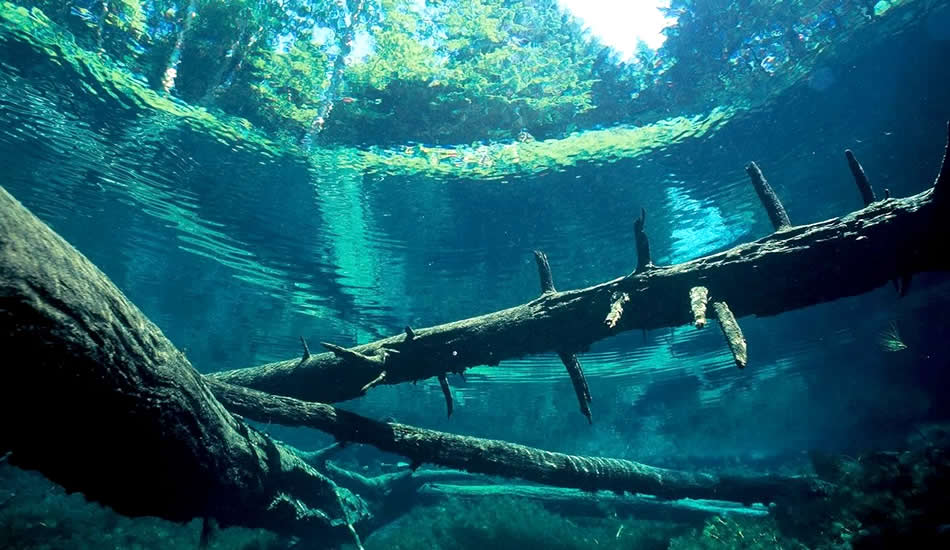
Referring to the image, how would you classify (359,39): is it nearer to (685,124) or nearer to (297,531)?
(685,124)

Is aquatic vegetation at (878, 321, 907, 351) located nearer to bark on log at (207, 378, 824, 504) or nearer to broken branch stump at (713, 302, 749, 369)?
bark on log at (207, 378, 824, 504)

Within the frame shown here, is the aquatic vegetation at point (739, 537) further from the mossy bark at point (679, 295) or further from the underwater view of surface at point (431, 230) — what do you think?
the mossy bark at point (679, 295)

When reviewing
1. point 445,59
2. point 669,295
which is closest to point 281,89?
point 445,59

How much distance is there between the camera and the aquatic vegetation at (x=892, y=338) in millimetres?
20438

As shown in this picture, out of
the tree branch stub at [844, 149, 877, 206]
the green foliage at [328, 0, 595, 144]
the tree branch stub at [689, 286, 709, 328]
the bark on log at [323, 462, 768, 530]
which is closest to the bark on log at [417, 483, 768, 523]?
the bark on log at [323, 462, 768, 530]

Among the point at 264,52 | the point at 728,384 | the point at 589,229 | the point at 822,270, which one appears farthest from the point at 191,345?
the point at 728,384

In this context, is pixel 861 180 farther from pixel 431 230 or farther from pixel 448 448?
pixel 431 230

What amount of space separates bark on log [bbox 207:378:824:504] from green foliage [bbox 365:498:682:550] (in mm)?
3018

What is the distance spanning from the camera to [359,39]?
9305 mm

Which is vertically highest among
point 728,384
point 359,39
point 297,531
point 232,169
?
point 359,39

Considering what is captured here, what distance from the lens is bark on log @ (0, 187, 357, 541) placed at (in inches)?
102

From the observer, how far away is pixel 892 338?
844 inches

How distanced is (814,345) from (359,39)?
29101 millimetres

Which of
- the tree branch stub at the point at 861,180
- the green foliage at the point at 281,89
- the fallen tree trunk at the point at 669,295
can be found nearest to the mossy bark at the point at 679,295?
the fallen tree trunk at the point at 669,295
